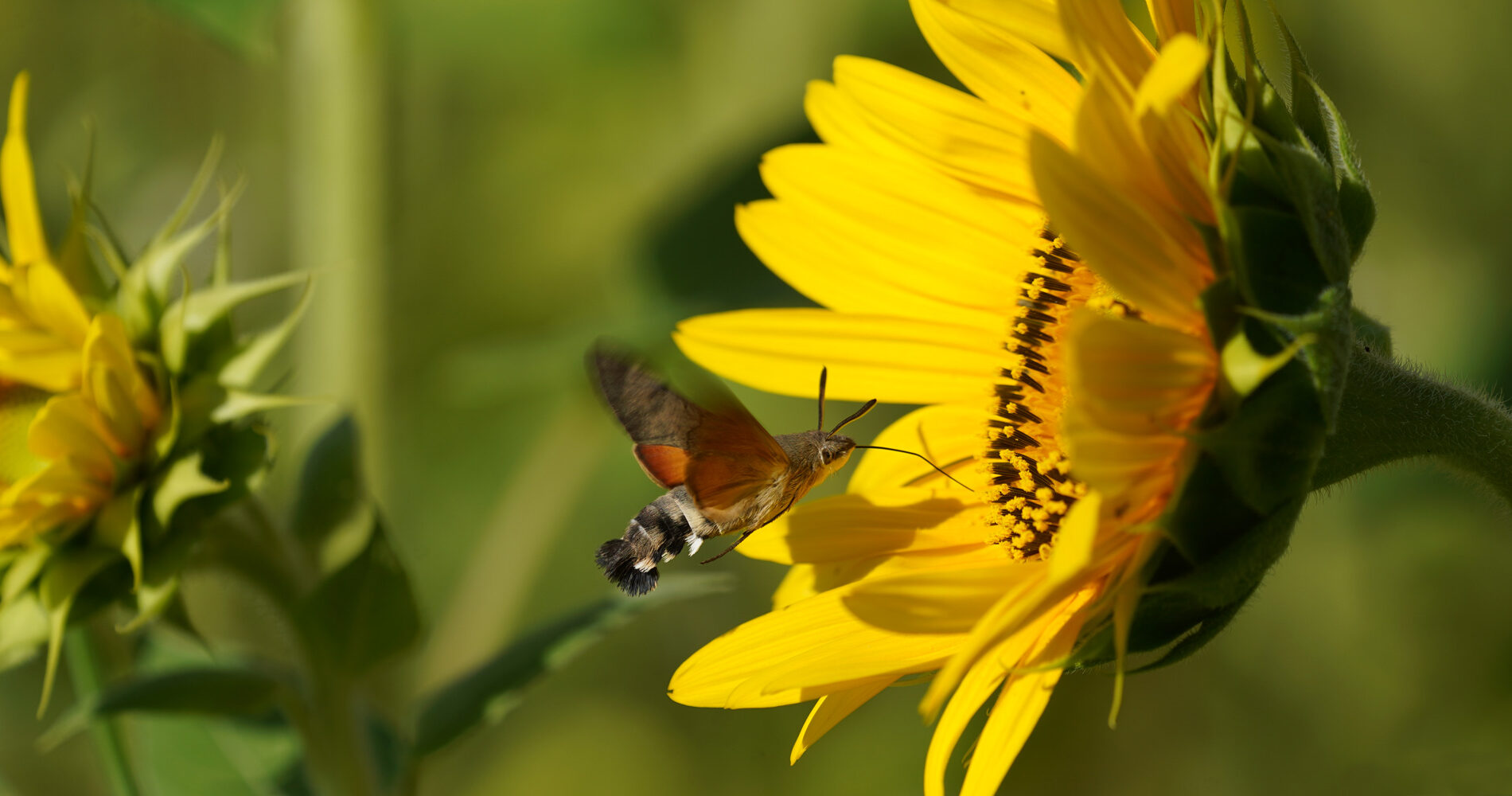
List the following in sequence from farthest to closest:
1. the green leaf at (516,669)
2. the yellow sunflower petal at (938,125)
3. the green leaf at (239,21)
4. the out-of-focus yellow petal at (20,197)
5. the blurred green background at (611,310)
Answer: the blurred green background at (611,310)
the green leaf at (239,21)
the green leaf at (516,669)
the out-of-focus yellow petal at (20,197)
the yellow sunflower petal at (938,125)

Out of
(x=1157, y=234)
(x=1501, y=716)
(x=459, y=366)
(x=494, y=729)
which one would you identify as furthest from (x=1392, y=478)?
(x=494, y=729)

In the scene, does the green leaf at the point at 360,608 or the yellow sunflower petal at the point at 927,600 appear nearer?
the yellow sunflower petal at the point at 927,600

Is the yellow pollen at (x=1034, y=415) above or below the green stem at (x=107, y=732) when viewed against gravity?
above

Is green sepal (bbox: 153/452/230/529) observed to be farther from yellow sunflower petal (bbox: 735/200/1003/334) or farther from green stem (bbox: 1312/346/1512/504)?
green stem (bbox: 1312/346/1512/504)

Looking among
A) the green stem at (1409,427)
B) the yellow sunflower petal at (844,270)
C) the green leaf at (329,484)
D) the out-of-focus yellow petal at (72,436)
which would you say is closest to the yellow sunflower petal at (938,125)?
the yellow sunflower petal at (844,270)

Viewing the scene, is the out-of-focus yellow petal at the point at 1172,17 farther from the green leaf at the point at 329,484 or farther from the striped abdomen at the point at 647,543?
the green leaf at the point at 329,484

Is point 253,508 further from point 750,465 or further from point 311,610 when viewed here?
point 750,465

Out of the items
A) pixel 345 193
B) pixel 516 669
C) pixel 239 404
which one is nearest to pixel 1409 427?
pixel 516 669

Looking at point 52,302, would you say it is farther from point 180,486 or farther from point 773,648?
point 773,648
